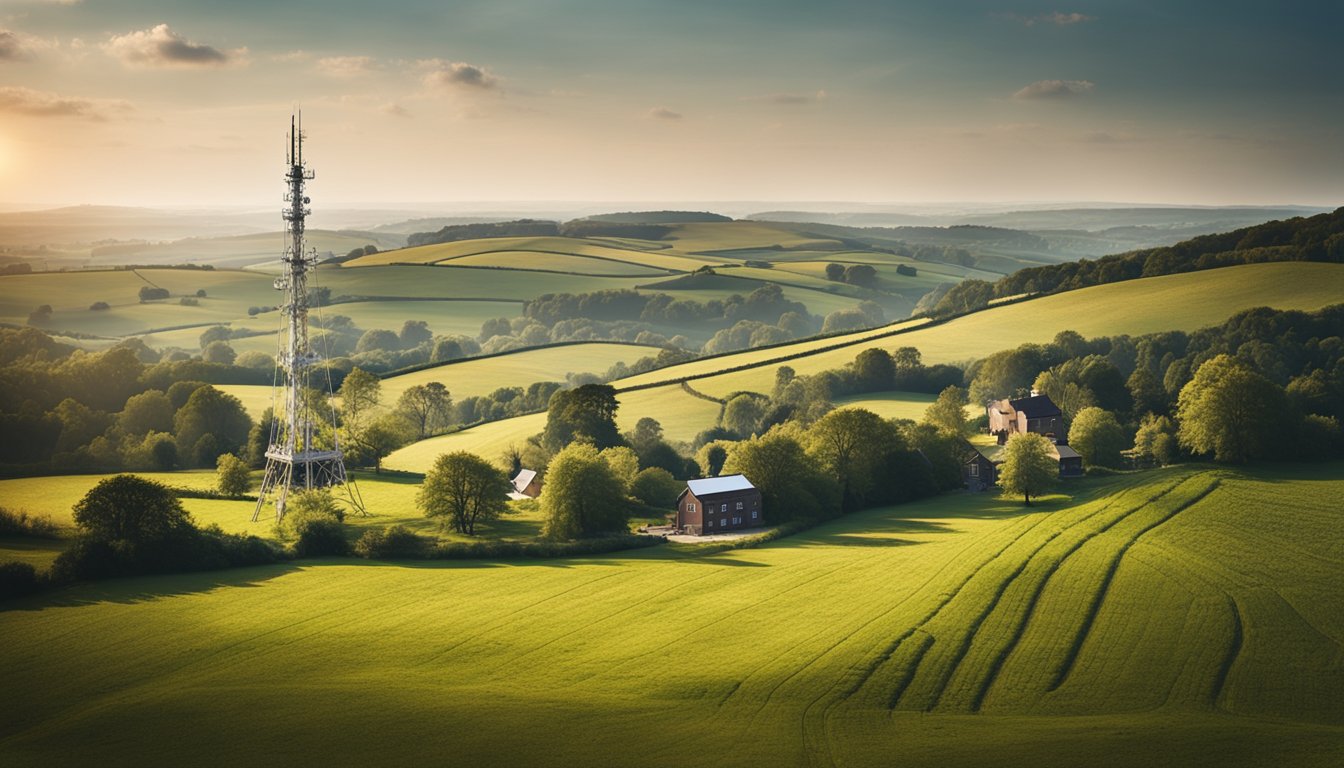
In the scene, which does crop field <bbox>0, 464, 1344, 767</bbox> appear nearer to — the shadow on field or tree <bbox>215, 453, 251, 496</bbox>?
the shadow on field

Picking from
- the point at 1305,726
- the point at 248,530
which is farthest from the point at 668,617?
the point at 248,530

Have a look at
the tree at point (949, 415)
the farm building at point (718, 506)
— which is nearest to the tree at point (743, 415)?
the tree at point (949, 415)

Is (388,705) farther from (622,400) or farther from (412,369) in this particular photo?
(412,369)

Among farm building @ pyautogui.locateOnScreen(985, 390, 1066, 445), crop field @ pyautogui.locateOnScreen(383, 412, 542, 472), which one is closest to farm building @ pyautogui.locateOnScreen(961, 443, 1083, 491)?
farm building @ pyautogui.locateOnScreen(985, 390, 1066, 445)

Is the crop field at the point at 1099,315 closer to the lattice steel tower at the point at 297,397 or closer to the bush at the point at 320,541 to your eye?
the lattice steel tower at the point at 297,397

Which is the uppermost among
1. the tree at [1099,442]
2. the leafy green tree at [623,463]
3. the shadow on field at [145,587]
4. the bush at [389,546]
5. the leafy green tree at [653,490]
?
the tree at [1099,442]

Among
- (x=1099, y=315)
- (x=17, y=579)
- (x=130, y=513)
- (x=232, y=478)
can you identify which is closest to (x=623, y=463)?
(x=232, y=478)
